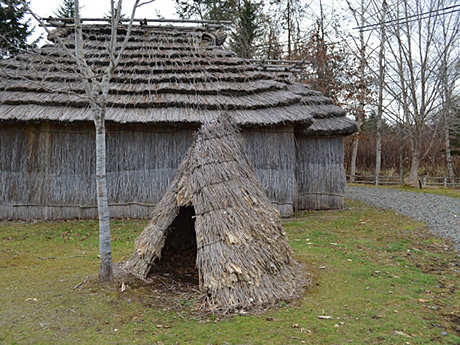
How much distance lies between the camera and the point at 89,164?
9.34 meters

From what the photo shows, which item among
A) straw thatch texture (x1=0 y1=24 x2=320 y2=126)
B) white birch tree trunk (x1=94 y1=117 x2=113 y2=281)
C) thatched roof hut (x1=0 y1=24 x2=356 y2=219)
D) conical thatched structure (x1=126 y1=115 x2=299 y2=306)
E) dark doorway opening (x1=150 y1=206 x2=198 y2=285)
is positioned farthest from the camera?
thatched roof hut (x1=0 y1=24 x2=356 y2=219)

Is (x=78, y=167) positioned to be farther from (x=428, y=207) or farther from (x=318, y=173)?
(x=428, y=207)

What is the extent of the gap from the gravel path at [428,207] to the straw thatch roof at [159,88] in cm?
351

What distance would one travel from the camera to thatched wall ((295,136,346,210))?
11.1 metres

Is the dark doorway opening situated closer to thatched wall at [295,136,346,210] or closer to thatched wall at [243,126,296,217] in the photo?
thatched wall at [243,126,296,217]

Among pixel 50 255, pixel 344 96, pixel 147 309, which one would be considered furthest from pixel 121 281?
pixel 344 96

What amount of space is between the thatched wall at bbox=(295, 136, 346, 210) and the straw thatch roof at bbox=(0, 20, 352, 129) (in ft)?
2.30

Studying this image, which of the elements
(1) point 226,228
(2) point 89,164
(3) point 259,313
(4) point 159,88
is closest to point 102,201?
(1) point 226,228

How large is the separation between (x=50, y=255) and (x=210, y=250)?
3.63 metres

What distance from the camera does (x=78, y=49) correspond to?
4.77 m

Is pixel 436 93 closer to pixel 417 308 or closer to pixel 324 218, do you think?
pixel 324 218

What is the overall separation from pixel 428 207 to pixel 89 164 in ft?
32.8

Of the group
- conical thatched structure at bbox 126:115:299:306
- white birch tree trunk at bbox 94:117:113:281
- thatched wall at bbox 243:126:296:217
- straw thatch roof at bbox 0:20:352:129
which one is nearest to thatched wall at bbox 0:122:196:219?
straw thatch roof at bbox 0:20:352:129

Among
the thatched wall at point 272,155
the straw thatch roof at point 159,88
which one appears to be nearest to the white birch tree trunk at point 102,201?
the straw thatch roof at point 159,88
